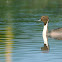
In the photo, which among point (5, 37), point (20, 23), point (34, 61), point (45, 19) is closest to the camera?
point (34, 61)

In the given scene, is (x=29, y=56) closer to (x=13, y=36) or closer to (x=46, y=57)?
(x=46, y=57)

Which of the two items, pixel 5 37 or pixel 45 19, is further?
pixel 45 19

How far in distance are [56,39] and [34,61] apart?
24.1 feet

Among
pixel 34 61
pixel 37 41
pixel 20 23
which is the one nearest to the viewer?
pixel 34 61

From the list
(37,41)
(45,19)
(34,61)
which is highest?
(45,19)

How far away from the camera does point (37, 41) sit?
2359 cm

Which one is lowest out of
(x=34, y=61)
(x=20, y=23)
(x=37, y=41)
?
(x=34, y=61)

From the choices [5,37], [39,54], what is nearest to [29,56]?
[39,54]

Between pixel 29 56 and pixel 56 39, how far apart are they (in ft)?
20.0

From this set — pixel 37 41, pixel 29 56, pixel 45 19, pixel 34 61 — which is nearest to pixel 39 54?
pixel 29 56

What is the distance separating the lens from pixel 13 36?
2584cm

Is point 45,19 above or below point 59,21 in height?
below

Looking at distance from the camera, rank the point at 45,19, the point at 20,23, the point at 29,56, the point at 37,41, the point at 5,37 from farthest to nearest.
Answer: the point at 20,23
the point at 45,19
the point at 5,37
the point at 37,41
the point at 29,56

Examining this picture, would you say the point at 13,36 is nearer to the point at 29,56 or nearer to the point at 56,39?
the point at 56,39
